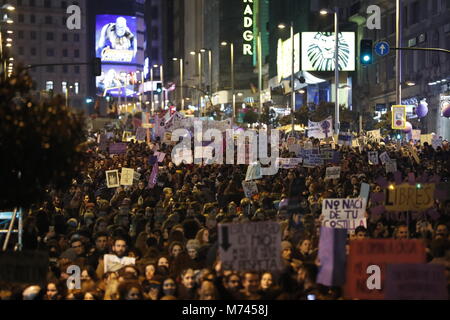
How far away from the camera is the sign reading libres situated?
116938mm

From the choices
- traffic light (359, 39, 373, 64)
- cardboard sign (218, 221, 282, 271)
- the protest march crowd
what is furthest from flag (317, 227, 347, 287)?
traffic light (359, 39, 373, 64)

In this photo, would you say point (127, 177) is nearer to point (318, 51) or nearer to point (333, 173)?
point (333, 173)

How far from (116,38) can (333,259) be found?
16955 centimetres

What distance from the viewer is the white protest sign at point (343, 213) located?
47.2 feet

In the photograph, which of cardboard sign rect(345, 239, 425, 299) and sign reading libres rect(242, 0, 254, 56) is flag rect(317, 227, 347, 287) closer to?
cardboard sign rect(345, 239, 425, 299)

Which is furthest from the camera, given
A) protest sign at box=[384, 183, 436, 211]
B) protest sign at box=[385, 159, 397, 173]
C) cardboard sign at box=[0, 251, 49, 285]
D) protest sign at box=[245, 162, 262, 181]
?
protest sign at box=[385, 159, 397, 173]

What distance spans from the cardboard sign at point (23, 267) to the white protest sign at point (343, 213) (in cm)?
435

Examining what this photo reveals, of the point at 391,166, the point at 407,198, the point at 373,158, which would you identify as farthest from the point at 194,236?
the point at 373,158

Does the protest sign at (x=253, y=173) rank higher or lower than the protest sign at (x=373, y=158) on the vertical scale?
lower

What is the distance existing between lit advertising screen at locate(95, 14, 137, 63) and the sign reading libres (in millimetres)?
59704

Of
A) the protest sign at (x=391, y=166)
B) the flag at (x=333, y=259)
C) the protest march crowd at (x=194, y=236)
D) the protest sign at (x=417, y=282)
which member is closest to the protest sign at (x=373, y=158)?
the protest march crowd at (x=194, y=236)

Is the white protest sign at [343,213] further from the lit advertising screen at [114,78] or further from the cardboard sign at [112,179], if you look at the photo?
the lit advertising screen at [114,78]

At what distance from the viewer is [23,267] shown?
37.3ft
